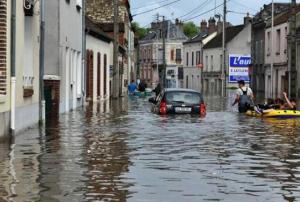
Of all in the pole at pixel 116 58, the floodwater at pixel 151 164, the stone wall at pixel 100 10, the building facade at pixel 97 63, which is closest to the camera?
the floodwater at pixel 151 164

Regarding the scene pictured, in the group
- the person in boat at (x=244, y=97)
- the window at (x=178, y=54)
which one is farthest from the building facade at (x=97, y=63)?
the window at (x=178, y=54)

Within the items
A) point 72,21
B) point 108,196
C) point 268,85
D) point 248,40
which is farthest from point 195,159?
point 248,40

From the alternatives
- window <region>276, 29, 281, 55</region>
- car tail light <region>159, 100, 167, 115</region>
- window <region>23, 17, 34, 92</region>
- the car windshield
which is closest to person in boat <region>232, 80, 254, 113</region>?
the car windshield

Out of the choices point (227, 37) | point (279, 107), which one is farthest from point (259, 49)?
point (279, 107)

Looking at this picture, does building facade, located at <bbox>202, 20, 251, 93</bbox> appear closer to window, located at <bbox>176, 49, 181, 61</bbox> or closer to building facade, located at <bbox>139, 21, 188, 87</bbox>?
building facade, located at <bbox>139, 21, 188, 87</bbox>

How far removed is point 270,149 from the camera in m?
16.0

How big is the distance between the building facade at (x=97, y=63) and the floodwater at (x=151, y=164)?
20258 mm

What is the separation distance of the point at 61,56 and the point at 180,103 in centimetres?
493

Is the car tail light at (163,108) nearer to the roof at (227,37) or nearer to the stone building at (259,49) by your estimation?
the stone building at (259,49)

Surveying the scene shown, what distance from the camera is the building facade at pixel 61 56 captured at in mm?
26625

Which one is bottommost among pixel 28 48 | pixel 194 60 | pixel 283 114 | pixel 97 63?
pixel 283 114

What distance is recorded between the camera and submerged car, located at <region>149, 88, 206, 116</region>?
2820cm

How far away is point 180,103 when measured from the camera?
28250mm

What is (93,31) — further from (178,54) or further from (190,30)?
(190,30)
